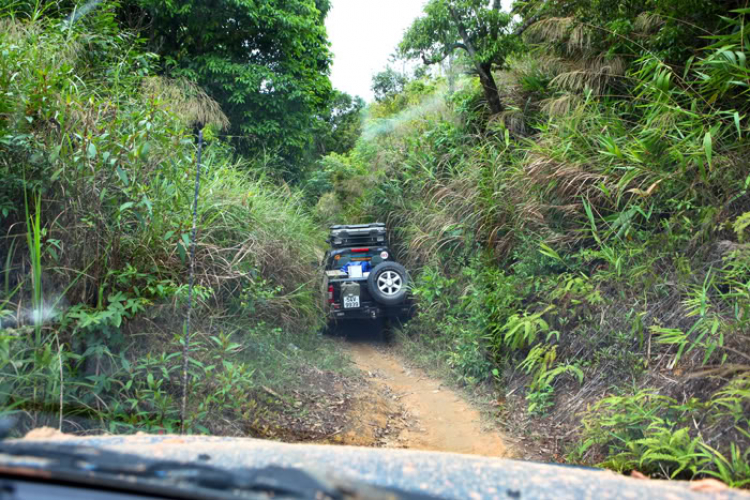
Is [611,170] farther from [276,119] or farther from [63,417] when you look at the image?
[276,119]

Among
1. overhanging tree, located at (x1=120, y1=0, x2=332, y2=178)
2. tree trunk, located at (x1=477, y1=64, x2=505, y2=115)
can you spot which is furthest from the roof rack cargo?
overhanging tree, located at (x1=120, y1=0, x2=332, y2=178)

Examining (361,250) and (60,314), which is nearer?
(60,314)

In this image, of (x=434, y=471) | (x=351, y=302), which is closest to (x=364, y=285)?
(x=351, y=302)

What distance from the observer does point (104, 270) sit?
448cm

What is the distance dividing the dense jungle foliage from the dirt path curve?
434 millimetres

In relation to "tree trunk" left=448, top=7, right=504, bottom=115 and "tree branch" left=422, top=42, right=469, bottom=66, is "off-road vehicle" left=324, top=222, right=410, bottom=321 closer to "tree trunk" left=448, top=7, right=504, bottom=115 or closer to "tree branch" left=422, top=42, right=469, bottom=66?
"tree trunk" left=448, top=7, right=504, bottom=115

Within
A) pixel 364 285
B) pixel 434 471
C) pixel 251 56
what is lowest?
pixel 434 471

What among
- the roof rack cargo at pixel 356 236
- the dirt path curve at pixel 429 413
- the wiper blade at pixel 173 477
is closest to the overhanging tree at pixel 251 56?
the roof rack cargo at pixel 356 236

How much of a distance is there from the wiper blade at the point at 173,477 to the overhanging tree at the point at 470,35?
27.2ft

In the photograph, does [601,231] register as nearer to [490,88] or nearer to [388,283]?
[388,283]

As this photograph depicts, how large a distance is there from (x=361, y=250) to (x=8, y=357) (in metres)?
6.60

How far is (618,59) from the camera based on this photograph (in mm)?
7324

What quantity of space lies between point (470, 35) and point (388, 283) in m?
4.44

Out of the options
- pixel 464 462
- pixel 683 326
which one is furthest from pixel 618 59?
pixel 464 462
